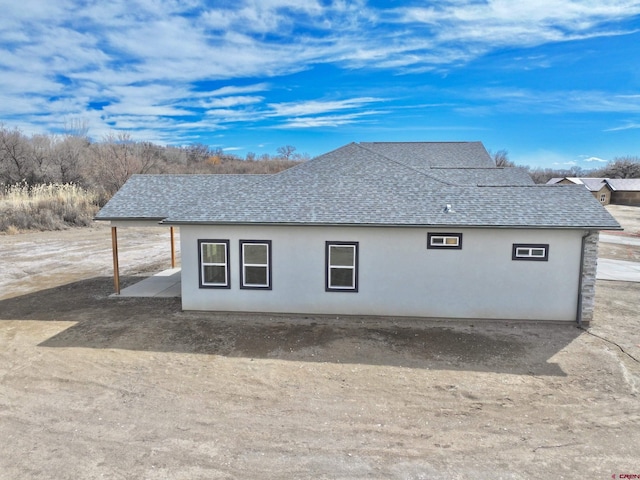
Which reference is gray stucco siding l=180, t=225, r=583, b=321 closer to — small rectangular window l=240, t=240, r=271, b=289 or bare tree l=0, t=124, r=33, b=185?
small rectangular window l=240, t=240, r=271, b=289

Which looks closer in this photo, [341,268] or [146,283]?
[341,268]

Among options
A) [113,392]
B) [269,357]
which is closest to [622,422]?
[269,357]

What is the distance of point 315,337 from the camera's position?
29.9 feet

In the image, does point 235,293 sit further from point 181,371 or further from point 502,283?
point 502,283

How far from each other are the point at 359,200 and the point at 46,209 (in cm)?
2462

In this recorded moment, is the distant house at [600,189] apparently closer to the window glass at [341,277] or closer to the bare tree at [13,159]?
the window glass at [341,277]

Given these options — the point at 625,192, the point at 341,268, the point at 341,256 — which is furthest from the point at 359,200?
the point at 625,192

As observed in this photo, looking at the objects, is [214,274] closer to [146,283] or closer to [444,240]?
[146,283]

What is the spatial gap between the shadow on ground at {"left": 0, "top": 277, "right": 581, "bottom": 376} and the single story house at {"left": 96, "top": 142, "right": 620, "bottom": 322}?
1.48 feet

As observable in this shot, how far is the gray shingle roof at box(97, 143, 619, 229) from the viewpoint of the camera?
9805 millimetres

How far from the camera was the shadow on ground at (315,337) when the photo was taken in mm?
8086

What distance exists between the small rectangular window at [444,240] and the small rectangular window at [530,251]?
1306mm

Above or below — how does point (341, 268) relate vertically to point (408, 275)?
above

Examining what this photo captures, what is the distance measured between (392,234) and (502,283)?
2.90 m
